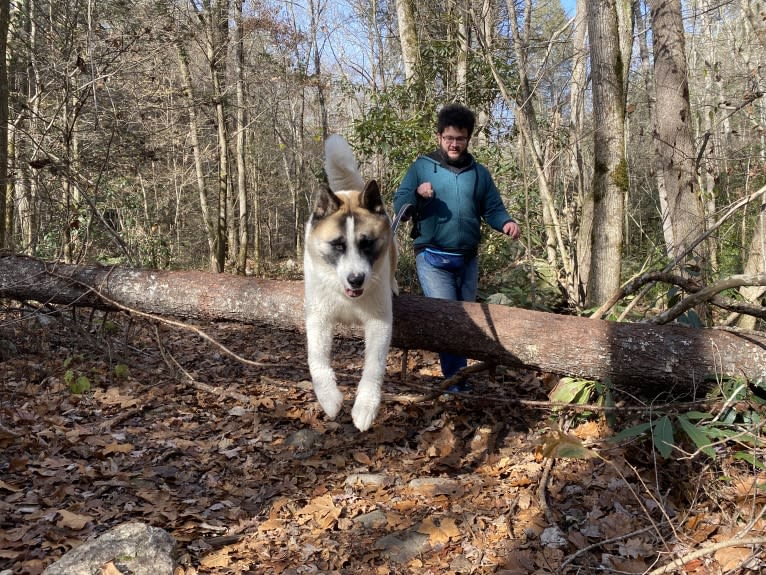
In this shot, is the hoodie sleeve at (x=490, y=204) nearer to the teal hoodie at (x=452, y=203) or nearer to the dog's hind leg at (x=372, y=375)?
the teal hoodie at (x=452, y=203)

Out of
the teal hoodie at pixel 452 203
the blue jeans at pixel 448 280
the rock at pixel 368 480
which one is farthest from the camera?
the blue jeans at pixel 448 280

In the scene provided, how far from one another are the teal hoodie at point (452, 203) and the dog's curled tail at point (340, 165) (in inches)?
17.5

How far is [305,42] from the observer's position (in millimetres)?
16438

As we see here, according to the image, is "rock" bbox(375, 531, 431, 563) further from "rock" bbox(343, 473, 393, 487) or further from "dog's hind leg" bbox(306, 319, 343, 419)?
"dog's hind leg" bbox(306, 319, 343, 419)

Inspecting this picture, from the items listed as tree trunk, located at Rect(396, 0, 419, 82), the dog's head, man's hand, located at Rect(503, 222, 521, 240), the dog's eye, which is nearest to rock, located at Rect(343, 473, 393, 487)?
the dog's head

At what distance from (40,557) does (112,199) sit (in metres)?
13.2

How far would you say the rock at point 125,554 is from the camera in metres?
2.71

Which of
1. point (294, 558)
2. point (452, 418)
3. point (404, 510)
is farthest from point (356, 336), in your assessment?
point (294, 558)

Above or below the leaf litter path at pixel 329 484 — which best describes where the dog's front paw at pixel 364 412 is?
above

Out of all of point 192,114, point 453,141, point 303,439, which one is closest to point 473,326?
point 453,141

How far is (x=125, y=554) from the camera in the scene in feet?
9.20

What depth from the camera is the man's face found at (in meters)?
4.43

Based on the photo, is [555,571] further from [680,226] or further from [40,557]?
[680,226]

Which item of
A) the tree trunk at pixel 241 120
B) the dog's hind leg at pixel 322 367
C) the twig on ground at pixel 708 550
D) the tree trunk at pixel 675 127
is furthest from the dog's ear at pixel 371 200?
the tree trunk at pixel 241 120
